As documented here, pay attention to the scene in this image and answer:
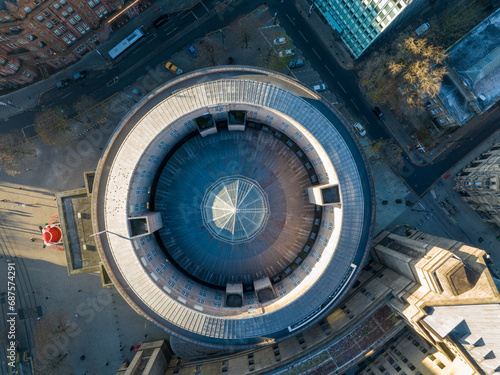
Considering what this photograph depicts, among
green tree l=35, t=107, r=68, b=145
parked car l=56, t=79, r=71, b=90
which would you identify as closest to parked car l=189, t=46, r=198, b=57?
parked car l=56, t=79, r=71, b=90

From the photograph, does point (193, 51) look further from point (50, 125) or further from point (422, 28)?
point (422, 28)

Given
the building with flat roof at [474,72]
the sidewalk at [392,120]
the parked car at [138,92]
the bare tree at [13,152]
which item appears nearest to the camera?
the building with flat roof at [474,72]

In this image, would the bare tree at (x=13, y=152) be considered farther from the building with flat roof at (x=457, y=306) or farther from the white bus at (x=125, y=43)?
the building with flat roof at (x=457, y=306)

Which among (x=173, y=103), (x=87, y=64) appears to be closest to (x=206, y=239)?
(x=173, y=103)

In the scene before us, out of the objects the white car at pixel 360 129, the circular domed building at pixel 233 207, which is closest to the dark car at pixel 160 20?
the circular domed building at pixel 233 207

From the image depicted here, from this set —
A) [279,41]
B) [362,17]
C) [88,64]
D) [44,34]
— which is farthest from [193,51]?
[362,17]
